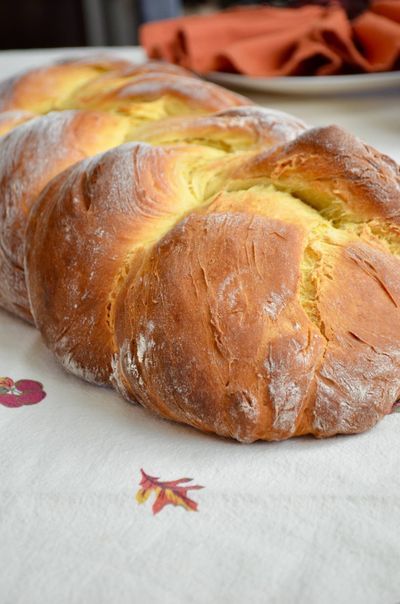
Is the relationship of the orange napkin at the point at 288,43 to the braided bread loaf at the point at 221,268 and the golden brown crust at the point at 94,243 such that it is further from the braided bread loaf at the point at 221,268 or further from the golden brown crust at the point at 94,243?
the golden brown crust at the point at 94,243

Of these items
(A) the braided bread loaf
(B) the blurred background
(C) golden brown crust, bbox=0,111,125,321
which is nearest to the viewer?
(A) the braided bread loaf

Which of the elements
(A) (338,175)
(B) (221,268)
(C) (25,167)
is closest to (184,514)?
(B) (221,268)

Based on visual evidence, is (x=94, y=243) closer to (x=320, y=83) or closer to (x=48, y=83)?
(x=48, y=83)

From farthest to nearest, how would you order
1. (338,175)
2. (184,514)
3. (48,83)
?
(48,83) → (338,175) → (184,514)

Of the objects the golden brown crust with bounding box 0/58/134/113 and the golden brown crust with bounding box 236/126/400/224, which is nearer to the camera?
the golden brown crust with bounding box 236/126/400/224

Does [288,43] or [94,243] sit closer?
[94,243]

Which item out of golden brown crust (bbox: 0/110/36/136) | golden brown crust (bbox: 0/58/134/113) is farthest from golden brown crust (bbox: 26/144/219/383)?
golden brown crust (bbox: 0/58/134/113)

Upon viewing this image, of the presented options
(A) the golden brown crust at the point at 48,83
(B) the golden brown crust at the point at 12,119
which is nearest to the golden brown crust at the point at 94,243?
(B) the golden brown crust at the point at 12,119

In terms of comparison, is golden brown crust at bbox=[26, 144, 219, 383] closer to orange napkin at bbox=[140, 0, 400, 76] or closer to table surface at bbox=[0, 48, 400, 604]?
table surface at bbox=[0, 48, 400, 604]
